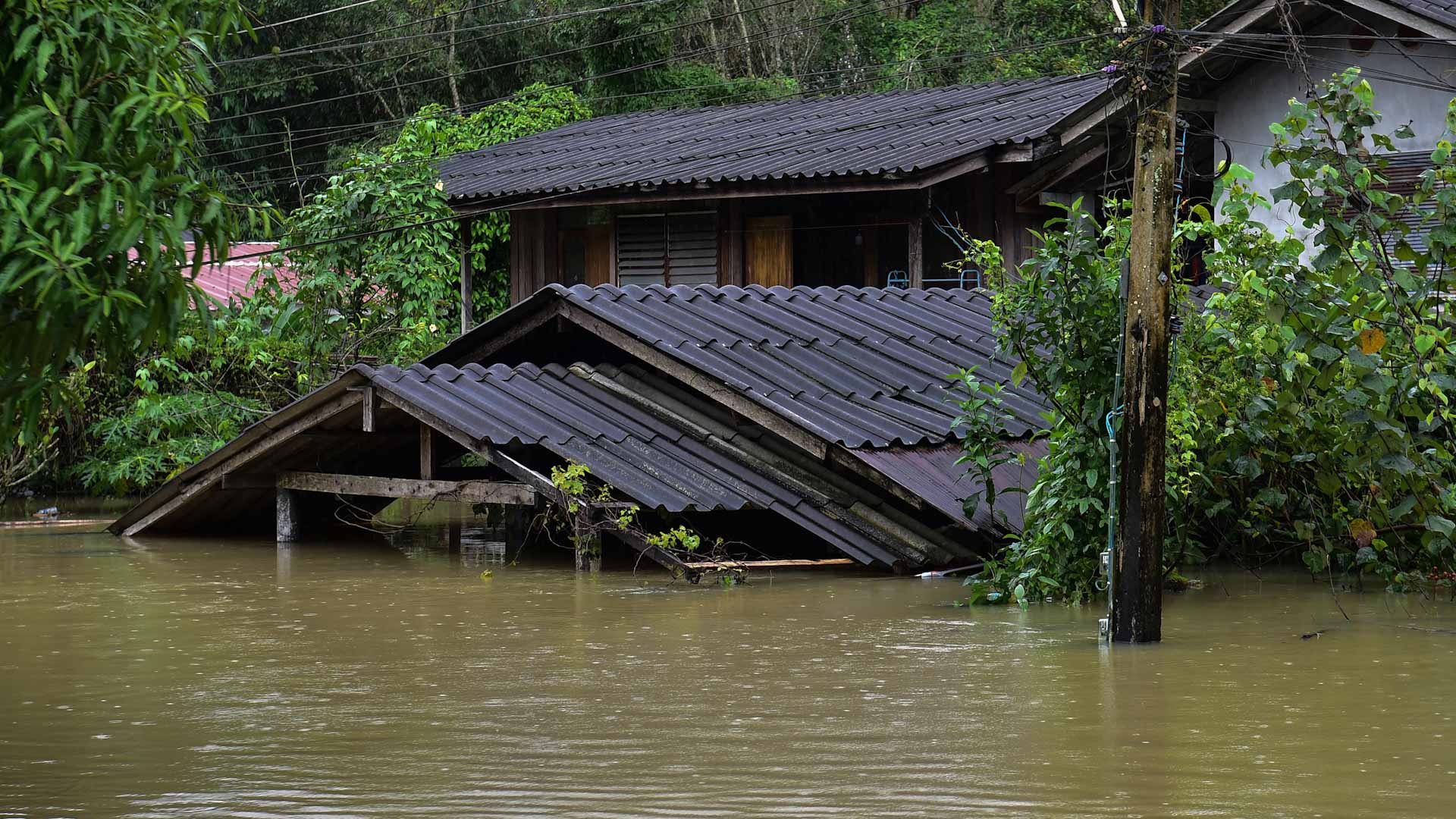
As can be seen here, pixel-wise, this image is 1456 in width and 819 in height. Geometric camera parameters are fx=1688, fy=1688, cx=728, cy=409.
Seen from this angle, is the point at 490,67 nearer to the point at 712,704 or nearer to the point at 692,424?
the point at 692,424

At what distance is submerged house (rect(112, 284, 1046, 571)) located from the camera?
13.7 m

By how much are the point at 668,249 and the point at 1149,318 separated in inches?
562

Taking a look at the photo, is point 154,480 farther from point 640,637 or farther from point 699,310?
point 640,637

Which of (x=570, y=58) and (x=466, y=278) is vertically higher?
(x=570, y=58)

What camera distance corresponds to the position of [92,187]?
5.91m

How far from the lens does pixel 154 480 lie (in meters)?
21.7

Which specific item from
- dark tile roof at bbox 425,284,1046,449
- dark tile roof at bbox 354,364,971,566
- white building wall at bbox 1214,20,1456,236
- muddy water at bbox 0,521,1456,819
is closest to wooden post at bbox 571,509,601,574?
dark tile roof at bbox 354,364,971,566

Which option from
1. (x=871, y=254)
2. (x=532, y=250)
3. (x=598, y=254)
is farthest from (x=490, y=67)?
(x=871, y=254)

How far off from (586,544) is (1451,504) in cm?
669

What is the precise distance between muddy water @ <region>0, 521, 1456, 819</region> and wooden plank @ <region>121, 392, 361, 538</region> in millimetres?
2318

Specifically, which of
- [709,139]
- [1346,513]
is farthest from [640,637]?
[709,139]

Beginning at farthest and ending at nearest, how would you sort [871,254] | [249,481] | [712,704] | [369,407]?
[871,254] → [249,481] → [369,407] → [712,704]

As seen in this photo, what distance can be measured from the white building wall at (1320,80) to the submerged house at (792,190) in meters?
2.04

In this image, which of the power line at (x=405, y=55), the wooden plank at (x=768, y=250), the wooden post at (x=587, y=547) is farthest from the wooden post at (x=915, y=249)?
the power line at (x=405, y=55)
